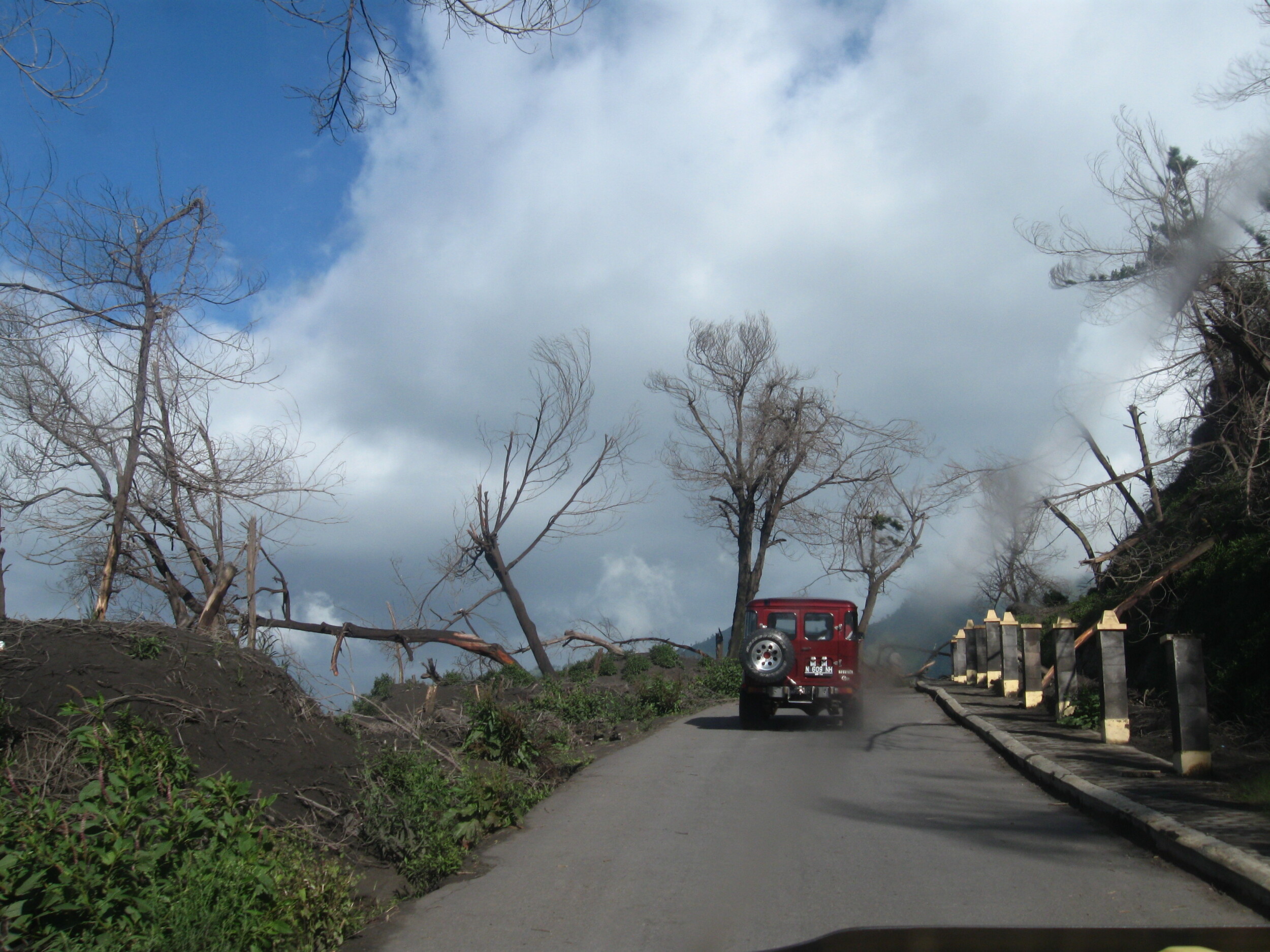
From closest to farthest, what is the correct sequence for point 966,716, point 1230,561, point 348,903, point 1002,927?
point 1002,927 < point 348,903 < point 1230,561 < point 966,716

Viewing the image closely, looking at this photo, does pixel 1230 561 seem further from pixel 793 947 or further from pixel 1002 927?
pixel 793 947

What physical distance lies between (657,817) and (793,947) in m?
4.36

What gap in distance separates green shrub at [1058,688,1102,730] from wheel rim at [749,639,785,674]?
4303 mm

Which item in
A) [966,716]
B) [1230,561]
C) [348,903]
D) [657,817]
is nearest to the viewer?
[348,903]

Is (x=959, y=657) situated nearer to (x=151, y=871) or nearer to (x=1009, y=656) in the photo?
(x=1009, y=656)

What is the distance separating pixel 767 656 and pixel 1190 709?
7169 mm

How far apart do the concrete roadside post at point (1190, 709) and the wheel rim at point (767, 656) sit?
22.4 feet

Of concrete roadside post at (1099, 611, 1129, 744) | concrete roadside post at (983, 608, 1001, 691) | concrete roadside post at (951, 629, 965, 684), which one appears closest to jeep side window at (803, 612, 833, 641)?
concrete roadside post at (1099, 611, 1129, 744)

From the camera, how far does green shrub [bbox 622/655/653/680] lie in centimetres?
2430

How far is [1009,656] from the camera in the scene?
1995 cm

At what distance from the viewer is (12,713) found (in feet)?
21.9

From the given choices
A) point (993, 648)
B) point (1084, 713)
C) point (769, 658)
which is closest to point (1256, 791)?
point (1084, 713)

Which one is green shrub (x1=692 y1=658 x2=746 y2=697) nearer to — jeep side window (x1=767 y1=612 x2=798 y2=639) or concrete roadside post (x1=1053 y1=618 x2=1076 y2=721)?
jeep side window (x1=767 y1=612 x2=798 y2=639)

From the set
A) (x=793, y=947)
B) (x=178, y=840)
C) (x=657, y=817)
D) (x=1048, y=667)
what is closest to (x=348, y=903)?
(x=178, y=840)
